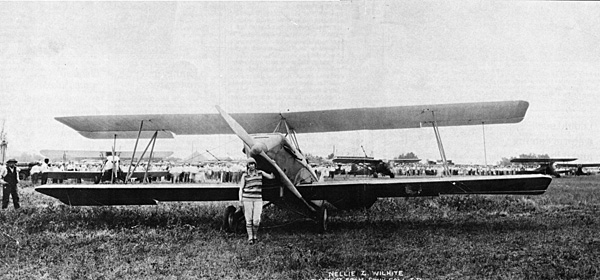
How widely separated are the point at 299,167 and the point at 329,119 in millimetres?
1663

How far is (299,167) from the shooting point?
8.10 m

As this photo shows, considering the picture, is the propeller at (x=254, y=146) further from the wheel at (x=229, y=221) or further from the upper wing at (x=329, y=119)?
the upper wing at (x=329, y=119)

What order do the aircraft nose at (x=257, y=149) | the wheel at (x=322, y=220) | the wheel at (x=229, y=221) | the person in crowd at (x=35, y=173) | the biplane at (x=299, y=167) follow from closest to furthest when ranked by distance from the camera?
Answer: the aircraft nose at (x=257, y=149) → the biplane at (x=299, y=167) → the wheel at (x=229, y=221) → the wheel at (x=322, y=220) → the person in crowd at (x=35, y=173)

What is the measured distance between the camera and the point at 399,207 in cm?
1110

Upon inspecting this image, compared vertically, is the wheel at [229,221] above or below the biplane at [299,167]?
below

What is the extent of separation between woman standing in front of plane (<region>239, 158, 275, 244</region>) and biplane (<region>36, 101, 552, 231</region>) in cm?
15

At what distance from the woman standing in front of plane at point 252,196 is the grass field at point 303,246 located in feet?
0.90

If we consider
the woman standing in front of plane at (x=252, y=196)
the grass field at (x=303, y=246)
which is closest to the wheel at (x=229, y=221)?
the grass field at (x=303, y=246)

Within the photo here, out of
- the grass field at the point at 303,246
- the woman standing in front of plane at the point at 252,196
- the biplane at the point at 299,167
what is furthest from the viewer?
the biplane at the point at 299,167

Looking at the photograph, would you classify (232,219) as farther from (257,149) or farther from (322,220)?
(257,149)

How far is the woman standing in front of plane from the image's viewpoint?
6.69 m

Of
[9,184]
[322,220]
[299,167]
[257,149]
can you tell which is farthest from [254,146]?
[9,184]

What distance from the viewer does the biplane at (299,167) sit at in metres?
7.40

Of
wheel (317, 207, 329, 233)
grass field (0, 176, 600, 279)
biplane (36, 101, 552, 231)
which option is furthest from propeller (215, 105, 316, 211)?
grass field (0, 176, 600, 279)
